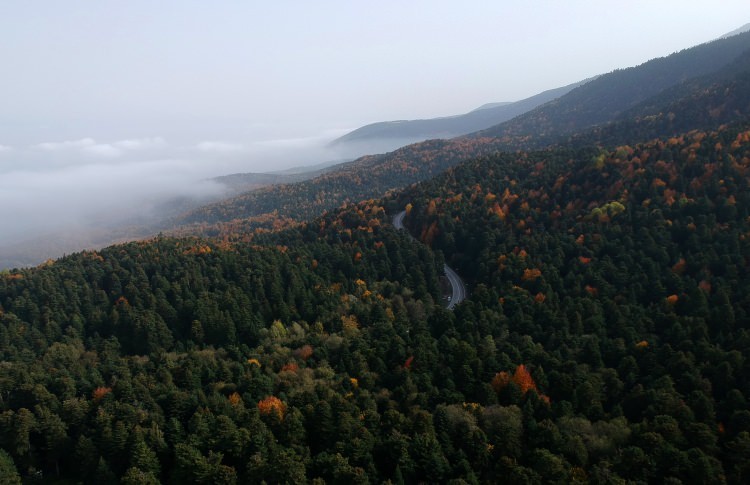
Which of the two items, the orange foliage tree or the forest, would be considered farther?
the orange foliage tree

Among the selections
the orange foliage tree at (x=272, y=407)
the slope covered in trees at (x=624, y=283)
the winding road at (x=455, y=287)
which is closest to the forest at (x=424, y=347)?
the orange foliage tree at (x=272, y=407)

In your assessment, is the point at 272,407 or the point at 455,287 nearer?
the point at 272,407

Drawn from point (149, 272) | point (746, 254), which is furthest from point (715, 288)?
point (149, 272)

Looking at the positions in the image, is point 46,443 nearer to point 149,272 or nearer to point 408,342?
point 408,342

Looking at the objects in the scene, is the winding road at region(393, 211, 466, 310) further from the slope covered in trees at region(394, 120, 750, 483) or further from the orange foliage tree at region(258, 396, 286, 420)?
the orange foliage tree at region(258, 396, 286, 420)

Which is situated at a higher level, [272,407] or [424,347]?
[272,407]

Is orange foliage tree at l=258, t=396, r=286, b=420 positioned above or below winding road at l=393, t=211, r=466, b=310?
above

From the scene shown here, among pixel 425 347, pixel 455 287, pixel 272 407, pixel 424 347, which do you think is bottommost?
pixel 455 287

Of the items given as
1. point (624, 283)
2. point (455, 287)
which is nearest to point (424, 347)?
point (624, 283)

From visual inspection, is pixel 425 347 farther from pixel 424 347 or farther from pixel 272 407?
pixel 272 407

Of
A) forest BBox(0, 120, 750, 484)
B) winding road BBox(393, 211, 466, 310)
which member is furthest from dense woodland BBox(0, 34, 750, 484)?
winding road BBox(393, 211, 466, 310)
